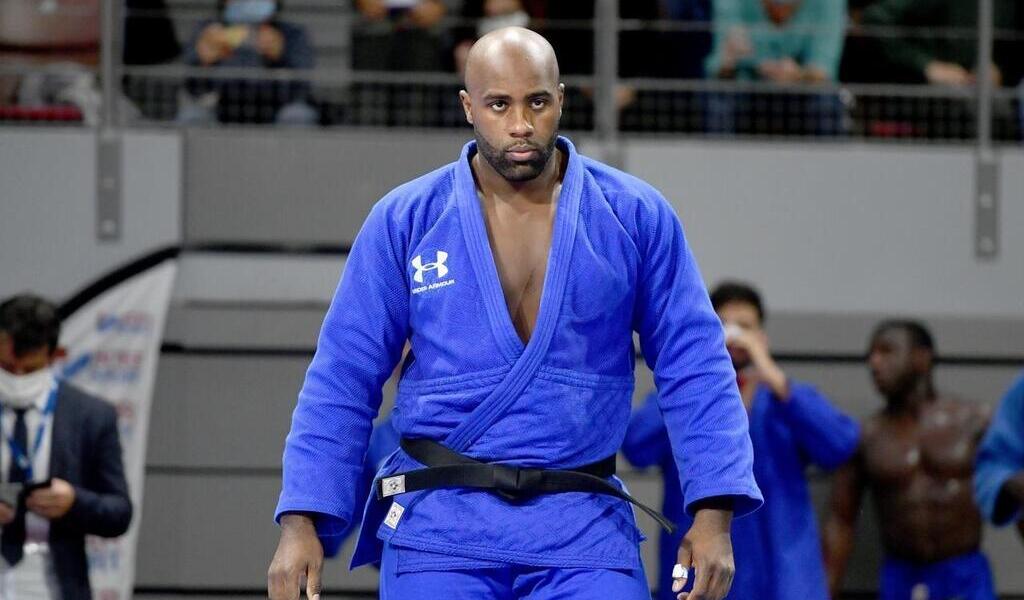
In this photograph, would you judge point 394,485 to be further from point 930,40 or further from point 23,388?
Result: point 930,40

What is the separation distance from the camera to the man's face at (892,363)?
298 inches

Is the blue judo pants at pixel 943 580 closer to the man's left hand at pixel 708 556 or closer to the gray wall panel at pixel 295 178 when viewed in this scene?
the gray wall panel at pixel 295 178

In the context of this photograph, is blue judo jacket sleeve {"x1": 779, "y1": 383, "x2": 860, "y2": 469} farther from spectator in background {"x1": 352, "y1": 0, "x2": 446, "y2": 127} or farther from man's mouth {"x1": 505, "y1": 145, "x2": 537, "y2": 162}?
man's mouth {"x1": 505, "y1": 145, "x2": 537, "y2": 162}

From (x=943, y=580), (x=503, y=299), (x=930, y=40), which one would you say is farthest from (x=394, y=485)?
(x=930, y=40)

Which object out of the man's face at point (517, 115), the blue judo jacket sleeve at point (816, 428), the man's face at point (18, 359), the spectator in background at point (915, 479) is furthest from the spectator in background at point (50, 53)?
the man's face at point (517, 115)

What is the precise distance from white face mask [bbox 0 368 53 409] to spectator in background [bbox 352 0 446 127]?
2807mm

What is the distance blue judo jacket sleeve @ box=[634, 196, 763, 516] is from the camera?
11.9 ft

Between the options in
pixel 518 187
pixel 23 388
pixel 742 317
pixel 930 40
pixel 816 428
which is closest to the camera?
pixel 518 187

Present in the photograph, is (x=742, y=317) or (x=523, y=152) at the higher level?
(x=523, y=152)

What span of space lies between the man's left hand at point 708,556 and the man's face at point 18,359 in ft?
10.0

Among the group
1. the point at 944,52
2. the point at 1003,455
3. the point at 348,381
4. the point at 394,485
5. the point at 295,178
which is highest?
the point at 944,52

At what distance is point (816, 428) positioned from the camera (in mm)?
6832

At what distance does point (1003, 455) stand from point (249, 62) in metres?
3.92

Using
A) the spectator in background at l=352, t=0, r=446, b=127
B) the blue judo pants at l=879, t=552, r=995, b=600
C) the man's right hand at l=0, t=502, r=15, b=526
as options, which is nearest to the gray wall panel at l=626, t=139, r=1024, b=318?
the spectator in background at l=352, t=0, r=446, b=127
